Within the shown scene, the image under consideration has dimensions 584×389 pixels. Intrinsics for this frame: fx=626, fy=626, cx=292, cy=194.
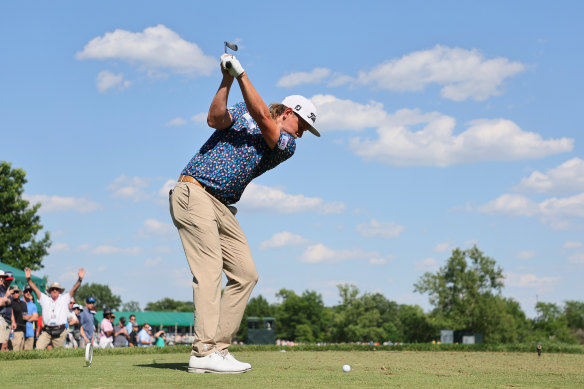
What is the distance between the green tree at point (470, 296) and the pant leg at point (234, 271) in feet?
265

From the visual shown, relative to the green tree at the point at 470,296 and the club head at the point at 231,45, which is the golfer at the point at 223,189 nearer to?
the club head at the point at 231,45

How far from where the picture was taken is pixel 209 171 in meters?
6.03

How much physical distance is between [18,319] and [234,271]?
35.0 ft

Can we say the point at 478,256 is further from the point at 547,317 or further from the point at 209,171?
the point at 209,171

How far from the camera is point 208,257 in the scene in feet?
19.7

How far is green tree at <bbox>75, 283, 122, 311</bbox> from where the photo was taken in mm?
169000

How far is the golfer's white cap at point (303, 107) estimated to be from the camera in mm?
6297

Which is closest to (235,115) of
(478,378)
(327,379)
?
(327,379)

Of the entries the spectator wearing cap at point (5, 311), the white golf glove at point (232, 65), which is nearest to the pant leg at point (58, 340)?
the spectator wearing cap at point (5, 311)

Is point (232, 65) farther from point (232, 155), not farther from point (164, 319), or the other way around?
point (164, 319)

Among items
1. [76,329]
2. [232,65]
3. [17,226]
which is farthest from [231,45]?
[17,226]

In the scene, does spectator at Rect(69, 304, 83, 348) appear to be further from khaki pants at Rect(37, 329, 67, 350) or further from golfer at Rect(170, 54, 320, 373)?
golfer at Rect(170, 54, 320, 373)

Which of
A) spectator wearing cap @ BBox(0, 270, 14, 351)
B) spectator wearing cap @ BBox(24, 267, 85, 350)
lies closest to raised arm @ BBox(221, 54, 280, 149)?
spectator wearing cap @ BBox(0, 270, 14, 351)

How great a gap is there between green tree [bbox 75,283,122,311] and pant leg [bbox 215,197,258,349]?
170950mm
